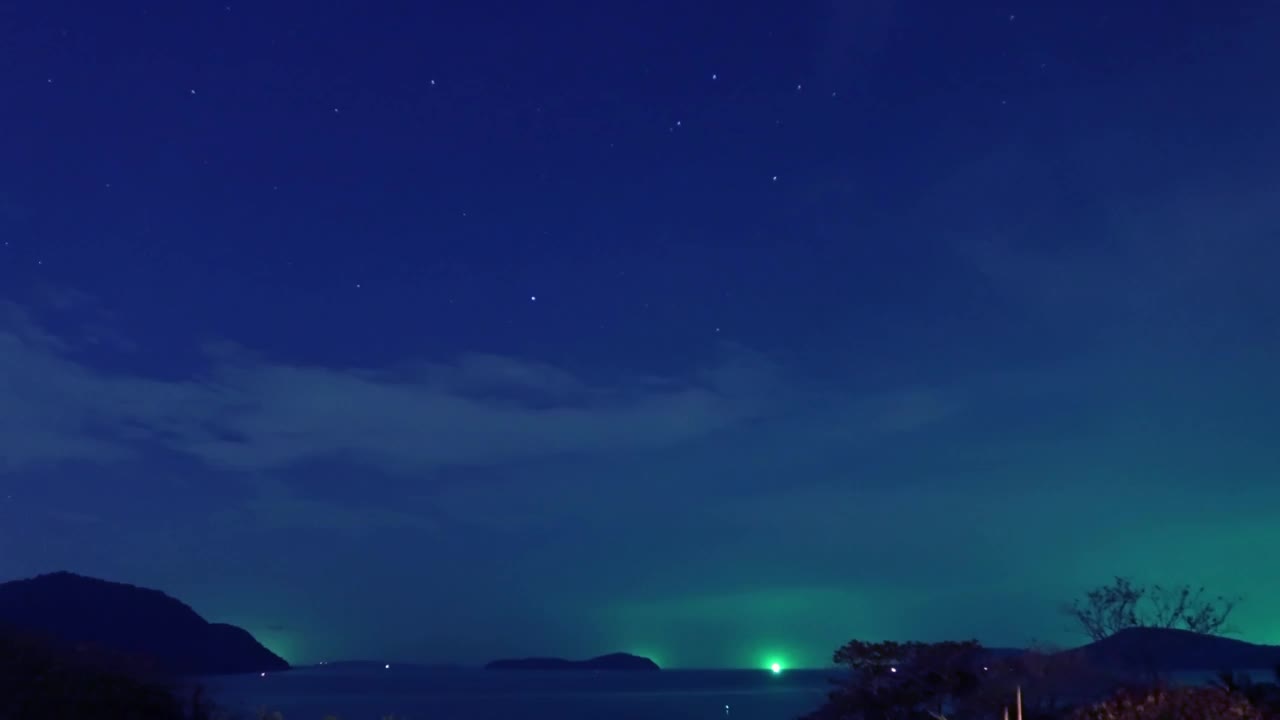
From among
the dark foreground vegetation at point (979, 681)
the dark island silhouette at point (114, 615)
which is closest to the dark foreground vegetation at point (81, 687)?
the dark foreground vegetation at point (979, 681)

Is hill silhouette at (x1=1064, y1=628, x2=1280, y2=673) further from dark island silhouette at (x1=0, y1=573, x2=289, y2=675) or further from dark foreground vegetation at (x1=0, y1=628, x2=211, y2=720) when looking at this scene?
dark island silhouette at (x1=0, y1=573, x2=289, y2=675)

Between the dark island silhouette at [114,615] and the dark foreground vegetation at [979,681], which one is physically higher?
the dark island silhouette at [114,615]

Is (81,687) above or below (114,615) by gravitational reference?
below

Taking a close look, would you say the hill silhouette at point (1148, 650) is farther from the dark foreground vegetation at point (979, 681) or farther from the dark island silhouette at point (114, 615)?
the dark island silhouette at point (114, 615)

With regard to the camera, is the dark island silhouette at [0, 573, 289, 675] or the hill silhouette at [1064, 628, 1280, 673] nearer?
the hill silhouette at [1064, 628, 1280, 673]

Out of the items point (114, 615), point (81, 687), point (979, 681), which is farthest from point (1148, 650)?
point (114, 615)

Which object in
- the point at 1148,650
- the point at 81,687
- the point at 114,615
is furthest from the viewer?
the point at 114,615

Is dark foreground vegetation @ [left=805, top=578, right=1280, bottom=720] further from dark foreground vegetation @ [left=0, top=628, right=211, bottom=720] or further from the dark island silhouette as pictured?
the dark island silhouette

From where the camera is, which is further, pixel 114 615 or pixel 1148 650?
pixel 114 615

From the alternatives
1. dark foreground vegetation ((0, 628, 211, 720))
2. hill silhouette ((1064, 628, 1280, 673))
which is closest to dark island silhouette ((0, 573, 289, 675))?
dark foreground vegetation ((0, 628, 211, 720))

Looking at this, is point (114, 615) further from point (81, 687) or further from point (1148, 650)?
point (1148, 650)

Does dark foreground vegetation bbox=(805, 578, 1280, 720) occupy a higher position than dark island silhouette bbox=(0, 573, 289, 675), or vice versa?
dark island silhouette bbox=(0, 573, 289, 675)

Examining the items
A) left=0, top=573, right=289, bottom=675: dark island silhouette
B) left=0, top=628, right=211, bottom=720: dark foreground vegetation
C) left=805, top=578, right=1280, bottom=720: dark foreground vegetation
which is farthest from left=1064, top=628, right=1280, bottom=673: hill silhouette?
left=0, top=573, right=289, bottom=675: dark island silhouette

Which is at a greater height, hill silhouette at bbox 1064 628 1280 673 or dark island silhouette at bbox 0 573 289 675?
dark island silhouette at bbox 0 573 289 675
